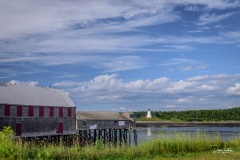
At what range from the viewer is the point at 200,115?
18412cm

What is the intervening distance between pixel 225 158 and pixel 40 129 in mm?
31327

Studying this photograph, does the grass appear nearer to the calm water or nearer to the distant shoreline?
the calm water

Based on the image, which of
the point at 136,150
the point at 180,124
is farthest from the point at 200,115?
the point at 136,150

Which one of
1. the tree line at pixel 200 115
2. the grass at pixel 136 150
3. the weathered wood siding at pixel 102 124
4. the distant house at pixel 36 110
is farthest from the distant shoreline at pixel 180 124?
the grass at pixel 136 150

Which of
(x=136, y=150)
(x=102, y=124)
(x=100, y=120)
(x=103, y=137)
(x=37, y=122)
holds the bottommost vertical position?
(x=103, y=137)

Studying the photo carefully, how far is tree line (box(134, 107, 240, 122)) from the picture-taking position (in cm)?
17362

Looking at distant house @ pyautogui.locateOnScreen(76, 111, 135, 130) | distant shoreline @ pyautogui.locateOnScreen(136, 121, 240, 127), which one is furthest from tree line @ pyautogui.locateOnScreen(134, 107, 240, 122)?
distant house @ pyautogui.locateOnScreen(76, 111, 135, 130)

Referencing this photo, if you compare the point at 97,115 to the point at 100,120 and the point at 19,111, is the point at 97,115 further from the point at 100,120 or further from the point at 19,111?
the point at 19,111

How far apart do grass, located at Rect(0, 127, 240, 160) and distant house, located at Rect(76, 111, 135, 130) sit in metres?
37.0

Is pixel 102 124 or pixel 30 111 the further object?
pixel 102 124

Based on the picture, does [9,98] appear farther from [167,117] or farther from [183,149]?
[167,117]

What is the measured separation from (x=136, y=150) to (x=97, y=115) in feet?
142

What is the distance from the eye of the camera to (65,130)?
1901 inches

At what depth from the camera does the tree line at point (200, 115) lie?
174 meters
